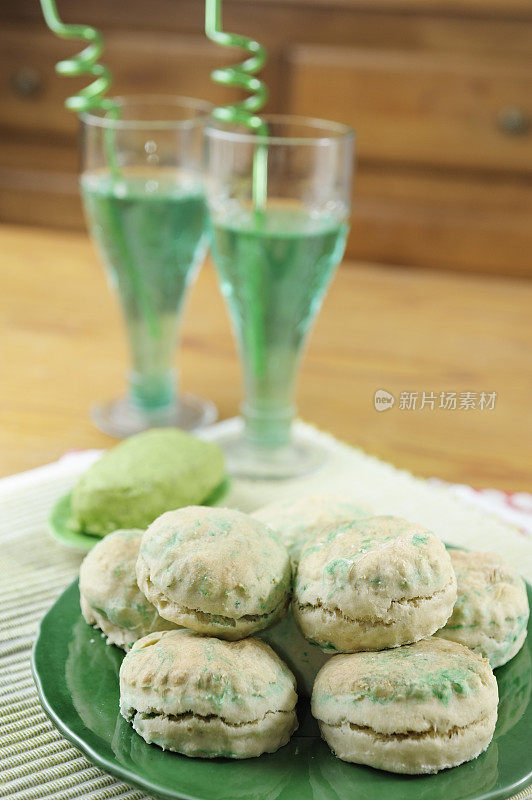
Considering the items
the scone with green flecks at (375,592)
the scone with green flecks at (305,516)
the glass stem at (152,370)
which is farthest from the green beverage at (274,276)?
the scone with green flecks at (375,592)

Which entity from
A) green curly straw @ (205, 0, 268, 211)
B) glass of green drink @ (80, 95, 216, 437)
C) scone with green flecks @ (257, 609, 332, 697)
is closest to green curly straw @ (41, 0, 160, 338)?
glass of green drink @ (80, 95, 216, 437)

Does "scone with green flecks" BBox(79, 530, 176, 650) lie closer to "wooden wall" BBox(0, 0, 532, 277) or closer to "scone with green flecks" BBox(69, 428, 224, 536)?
"scone with green flecks" BBox(69, 428, 224, 536)

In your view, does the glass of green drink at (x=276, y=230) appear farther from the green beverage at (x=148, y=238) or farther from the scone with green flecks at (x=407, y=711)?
the scone with green flecks at (x=407, y=711)

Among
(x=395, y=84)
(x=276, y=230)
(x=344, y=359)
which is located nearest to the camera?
(x=276, y=230)

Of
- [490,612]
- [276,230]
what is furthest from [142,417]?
[490,612]

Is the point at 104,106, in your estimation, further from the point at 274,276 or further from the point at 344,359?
the point at 344,359

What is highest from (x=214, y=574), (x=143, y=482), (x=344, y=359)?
(x=214, y=574)

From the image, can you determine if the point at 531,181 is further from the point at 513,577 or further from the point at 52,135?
the point at 513,577
